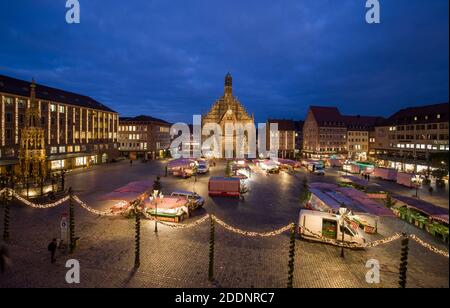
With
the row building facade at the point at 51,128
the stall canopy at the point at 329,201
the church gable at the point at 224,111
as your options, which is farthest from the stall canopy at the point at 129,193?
the church gable at the point at 224,111

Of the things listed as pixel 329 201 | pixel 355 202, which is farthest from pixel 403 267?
pixel 355 202

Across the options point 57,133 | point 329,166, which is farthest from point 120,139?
point 329,166

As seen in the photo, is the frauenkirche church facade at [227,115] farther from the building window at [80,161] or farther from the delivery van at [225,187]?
the delivery van at [225,187]

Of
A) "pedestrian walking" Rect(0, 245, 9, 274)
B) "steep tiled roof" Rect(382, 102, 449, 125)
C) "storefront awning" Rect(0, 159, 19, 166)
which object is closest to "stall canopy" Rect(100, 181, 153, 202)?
"pedestrian walking" Rect(0, 245, 9, 274)

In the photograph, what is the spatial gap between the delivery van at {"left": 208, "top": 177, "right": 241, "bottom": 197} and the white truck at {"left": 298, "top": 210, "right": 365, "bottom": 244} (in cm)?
1248

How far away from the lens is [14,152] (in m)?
38.2

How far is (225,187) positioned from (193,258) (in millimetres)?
15366

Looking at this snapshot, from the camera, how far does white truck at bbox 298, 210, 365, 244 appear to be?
15.4 meters

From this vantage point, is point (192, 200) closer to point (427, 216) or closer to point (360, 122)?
point (427, 216)

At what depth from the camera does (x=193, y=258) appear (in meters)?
13.3

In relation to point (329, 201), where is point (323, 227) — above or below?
below

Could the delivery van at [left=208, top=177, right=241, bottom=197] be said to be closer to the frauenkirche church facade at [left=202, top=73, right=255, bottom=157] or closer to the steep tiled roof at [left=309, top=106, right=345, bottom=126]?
the frauenkirche church facade at [left=202, top=73, right=255, bottom=157]
